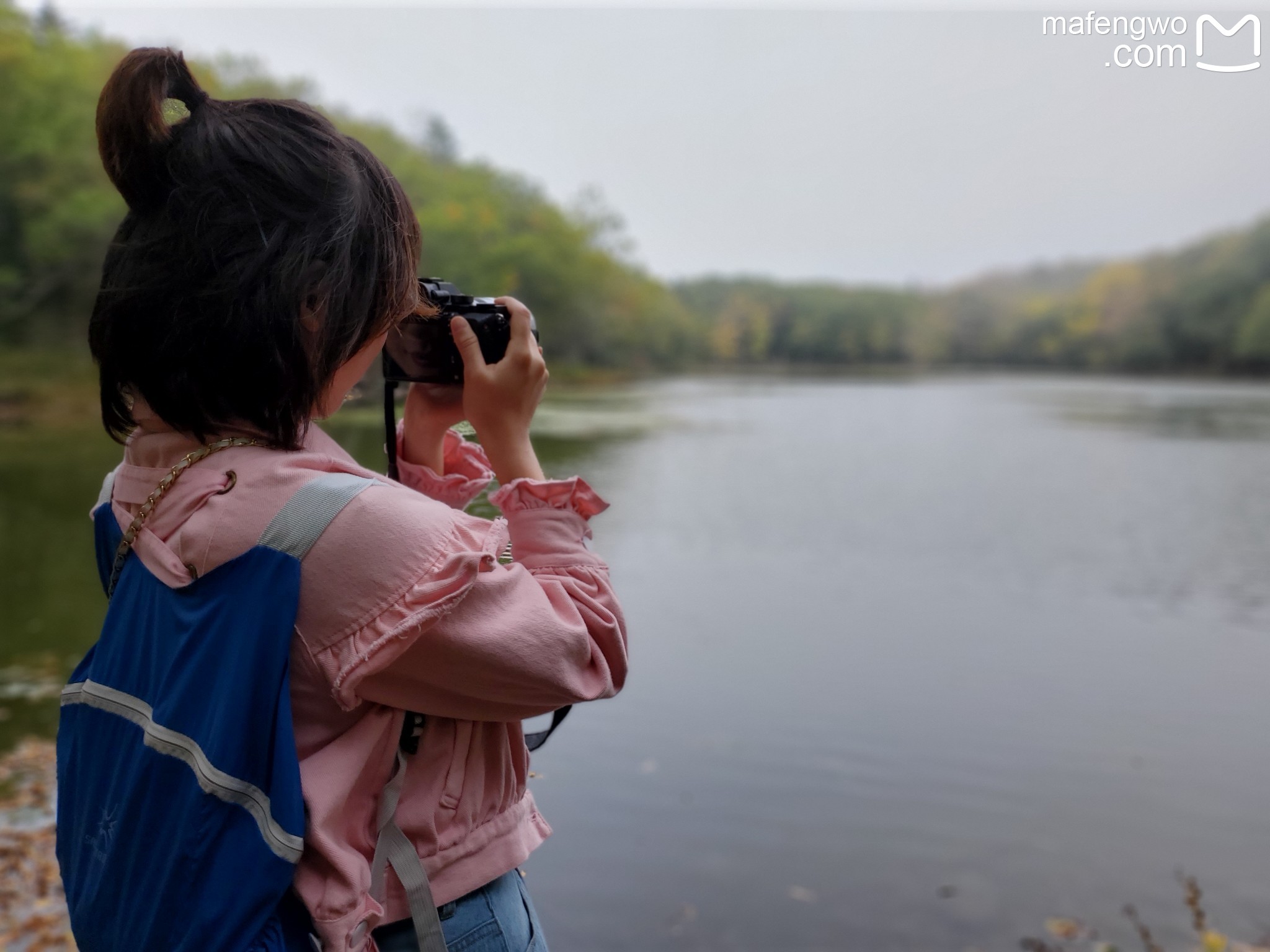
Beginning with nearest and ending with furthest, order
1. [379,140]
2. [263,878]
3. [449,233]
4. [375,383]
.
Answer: [263,878]
[375,383]
[449,233]
[379,140]

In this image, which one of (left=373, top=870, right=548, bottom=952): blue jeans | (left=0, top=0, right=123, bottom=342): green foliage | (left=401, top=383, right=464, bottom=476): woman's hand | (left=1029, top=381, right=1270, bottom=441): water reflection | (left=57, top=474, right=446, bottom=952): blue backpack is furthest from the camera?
→ (left=1029, top=381, right=1270, bottom=441): water reflection

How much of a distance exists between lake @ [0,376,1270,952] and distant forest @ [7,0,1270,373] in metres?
2.89

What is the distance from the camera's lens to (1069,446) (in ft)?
55.2

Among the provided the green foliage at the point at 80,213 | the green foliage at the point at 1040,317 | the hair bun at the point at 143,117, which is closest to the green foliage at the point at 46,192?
the green foliage at the point at 80,213

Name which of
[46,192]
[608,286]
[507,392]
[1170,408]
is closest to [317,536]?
[507,392]

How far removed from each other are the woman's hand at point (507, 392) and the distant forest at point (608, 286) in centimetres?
62

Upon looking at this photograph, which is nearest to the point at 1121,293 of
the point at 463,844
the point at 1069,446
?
the point at 1069,446

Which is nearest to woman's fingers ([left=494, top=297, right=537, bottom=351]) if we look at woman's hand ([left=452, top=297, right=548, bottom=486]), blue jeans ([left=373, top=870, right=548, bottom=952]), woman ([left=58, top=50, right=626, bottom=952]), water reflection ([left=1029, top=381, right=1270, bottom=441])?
woman's hand ([left=452, top=297, right=548, bottom=486])

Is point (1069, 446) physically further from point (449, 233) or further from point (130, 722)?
point (130, 722)

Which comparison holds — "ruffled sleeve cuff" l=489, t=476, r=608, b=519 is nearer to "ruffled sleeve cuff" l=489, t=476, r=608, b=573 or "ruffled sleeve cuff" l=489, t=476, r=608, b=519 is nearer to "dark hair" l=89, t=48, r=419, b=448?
"ruffled sleeve cuff" l=489, t=476, r=608, b=573

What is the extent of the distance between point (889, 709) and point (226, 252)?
16.6 feet

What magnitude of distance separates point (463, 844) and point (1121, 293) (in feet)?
152

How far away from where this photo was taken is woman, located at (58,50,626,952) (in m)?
0.78

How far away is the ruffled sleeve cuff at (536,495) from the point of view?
0.93 m
